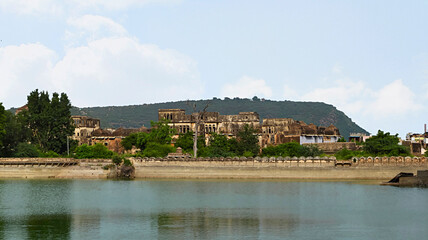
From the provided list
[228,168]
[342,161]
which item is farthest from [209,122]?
[342,161]

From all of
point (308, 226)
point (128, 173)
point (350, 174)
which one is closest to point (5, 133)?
point (128, 173)

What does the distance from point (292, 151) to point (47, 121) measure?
128ft

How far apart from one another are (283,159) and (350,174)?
8.56 m

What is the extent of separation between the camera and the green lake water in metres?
43.9

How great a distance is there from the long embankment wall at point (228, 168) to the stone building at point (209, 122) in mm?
39378

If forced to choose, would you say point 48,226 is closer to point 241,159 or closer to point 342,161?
point 241,159

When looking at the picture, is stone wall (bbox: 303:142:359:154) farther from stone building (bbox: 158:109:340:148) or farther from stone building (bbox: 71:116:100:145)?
stone building (bbox: 71:116:100:145)

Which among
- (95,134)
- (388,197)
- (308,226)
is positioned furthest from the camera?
(95,134)

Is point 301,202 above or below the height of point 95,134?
below

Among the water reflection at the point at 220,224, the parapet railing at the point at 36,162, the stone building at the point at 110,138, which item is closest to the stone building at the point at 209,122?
the stone building at the point at 110,138

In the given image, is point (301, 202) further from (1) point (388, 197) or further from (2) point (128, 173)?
(2) point (128, 173)

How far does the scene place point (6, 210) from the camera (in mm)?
55094

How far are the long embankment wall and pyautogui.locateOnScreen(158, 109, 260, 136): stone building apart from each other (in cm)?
3938

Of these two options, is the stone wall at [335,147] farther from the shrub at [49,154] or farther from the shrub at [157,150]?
the shrub at [49,154]
